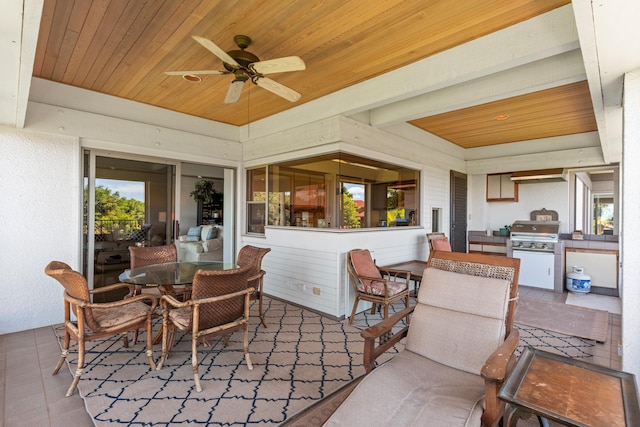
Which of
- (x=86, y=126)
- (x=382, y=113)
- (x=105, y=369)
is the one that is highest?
(x=382, y=113)

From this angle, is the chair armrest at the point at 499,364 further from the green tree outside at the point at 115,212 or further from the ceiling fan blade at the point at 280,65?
the green tree outside at the point at 115,212

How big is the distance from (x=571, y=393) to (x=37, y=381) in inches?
146

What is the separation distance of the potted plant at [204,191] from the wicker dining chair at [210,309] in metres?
3.70

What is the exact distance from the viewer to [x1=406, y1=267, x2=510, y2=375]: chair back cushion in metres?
2.02

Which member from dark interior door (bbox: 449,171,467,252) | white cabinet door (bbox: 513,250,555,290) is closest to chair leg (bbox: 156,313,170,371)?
dark interior door (bbox: 449,171,467,252)

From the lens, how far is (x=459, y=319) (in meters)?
2.15

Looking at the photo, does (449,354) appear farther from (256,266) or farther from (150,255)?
(150,255)

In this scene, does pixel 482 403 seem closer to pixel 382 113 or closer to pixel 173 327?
pixel 173 327

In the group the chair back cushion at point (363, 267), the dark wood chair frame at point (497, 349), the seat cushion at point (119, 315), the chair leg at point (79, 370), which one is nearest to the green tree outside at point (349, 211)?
the chair back cushion at point (363, 267)

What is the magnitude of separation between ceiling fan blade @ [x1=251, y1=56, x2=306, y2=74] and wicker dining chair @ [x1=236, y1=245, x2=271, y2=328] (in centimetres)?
199

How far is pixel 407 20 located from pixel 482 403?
2.65m

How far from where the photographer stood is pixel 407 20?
98.7 inches

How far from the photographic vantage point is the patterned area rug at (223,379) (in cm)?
220

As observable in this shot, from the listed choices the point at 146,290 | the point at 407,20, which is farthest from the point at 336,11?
the point at 146,290
